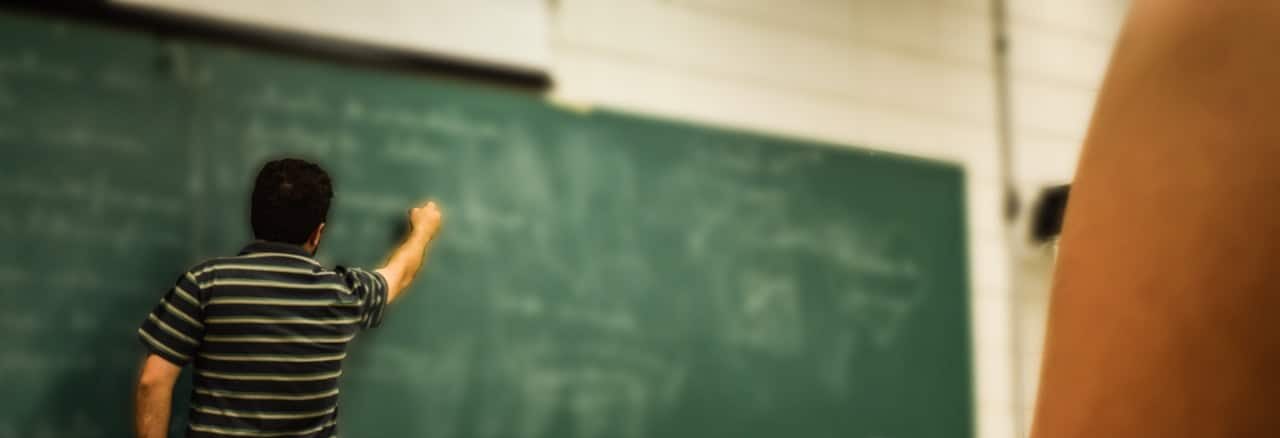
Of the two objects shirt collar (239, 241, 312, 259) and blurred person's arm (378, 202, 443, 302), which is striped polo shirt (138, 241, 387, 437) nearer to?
shirt collar (239, 241, 312, 259)

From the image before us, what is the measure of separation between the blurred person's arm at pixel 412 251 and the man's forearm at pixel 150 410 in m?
0.43

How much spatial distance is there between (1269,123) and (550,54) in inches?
85.3

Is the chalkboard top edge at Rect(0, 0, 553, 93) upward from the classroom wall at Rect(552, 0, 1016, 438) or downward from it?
downward

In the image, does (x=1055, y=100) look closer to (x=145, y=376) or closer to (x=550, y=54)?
(x=550, y=54)

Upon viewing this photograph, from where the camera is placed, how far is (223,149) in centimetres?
194

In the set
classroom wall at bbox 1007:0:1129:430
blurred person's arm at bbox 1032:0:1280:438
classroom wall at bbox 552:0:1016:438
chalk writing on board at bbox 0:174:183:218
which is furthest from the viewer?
classroom wall at bbox 1007:0:1129:430

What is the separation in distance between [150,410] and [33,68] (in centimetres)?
80

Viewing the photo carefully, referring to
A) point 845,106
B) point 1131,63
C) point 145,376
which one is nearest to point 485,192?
point 145,376

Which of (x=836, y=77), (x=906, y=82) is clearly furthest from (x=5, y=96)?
(x=906, y=82)

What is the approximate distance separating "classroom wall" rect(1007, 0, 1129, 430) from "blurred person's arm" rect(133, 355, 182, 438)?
245 cm

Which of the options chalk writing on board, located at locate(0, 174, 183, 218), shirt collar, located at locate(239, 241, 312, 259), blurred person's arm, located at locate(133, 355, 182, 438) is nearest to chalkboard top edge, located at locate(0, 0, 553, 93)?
chalk writing on board, located at locate(0, 174, 183, 218)

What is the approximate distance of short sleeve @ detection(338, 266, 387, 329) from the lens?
164cm

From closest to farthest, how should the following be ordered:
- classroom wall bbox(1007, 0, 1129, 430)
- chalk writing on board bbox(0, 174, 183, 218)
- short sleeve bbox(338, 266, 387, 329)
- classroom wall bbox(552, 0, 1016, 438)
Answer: short sleeve bbox(338, 266, 387, 329), chalk writing on board bbox(0, 174, 183, 218), classroom wall bbox(552, 0, 1016, 438), classroom wall bbox(1007, 0, 1129, 430)

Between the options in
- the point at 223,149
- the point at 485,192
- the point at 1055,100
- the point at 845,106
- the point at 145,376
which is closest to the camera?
the point at 145,376
